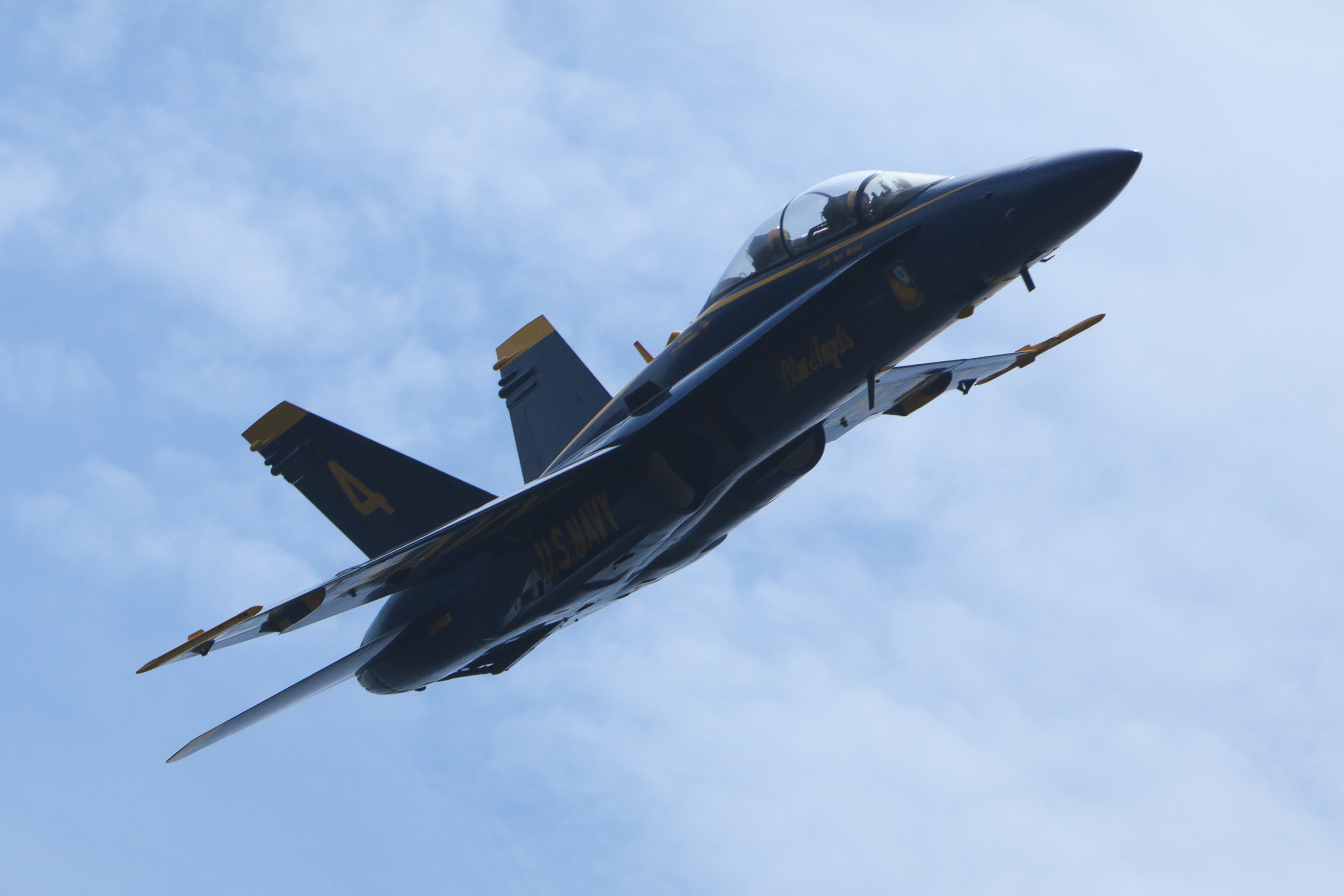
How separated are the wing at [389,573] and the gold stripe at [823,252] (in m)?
2.29

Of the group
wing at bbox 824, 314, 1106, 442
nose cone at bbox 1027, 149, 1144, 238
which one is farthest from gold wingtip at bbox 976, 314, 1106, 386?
nose cone at bbox 1027, 149, 1144, 238

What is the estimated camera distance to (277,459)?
20203 millimetres

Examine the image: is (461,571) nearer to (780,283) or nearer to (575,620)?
(575,620)

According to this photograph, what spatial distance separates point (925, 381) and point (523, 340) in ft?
27.9

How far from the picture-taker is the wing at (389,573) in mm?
15305

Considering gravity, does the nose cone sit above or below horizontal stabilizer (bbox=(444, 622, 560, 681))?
above

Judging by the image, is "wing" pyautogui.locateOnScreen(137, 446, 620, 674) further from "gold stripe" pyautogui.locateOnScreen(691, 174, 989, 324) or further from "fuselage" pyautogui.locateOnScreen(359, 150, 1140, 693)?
"gold stripe" pyautogui.locateOnScreen(691, 174, 989, 324)

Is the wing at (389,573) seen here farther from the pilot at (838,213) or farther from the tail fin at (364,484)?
the pilot at (838,213)

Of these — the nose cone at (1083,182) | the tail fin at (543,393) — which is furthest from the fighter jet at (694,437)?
the tail fin at (543,393)

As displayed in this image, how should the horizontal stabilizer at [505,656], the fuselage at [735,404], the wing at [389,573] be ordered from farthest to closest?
the horizontal stabilizer at [505,656] < the wing at [389,573] < the fuselage at [735,404]

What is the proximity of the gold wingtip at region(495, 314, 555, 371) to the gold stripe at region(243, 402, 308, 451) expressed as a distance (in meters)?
4.62

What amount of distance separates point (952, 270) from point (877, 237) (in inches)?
42.0

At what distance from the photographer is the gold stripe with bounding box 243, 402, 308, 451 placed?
20172 mm

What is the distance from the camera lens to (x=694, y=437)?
52.1 ft
